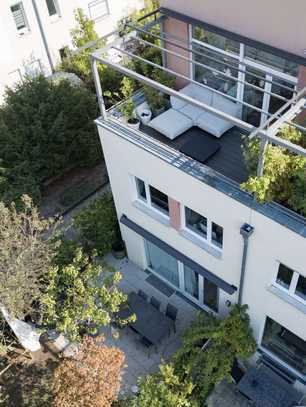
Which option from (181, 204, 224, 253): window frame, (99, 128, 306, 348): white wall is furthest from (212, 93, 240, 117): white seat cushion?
(181, 204, 224, 253): window frame

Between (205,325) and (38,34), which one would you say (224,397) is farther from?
(38,34)

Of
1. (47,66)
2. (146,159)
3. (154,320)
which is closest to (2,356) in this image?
(154,320)

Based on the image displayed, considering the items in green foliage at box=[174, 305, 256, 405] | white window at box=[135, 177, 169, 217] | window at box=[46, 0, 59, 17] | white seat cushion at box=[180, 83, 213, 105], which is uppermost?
white seat cushion at box=[180, 83, 213, 105]

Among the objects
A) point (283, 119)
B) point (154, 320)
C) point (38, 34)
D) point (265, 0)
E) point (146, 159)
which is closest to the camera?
point (283, 119)

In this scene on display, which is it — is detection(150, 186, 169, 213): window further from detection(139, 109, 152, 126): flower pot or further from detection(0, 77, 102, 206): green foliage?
detection(0, 77, 102, 206): green foliage

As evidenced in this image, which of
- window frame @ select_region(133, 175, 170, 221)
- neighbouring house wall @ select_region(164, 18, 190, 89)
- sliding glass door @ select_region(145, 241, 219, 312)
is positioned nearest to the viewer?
neighbouring house wall @ select_region(164, 18, 190, 89)

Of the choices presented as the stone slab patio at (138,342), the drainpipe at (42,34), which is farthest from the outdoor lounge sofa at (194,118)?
the drainpipe at (42,34)

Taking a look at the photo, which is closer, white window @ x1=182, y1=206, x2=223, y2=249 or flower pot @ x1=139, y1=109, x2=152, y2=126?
white window @ x1=182, y1=206, x2=223, y2=249

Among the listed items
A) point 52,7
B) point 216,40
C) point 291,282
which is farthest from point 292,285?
point 52,7
